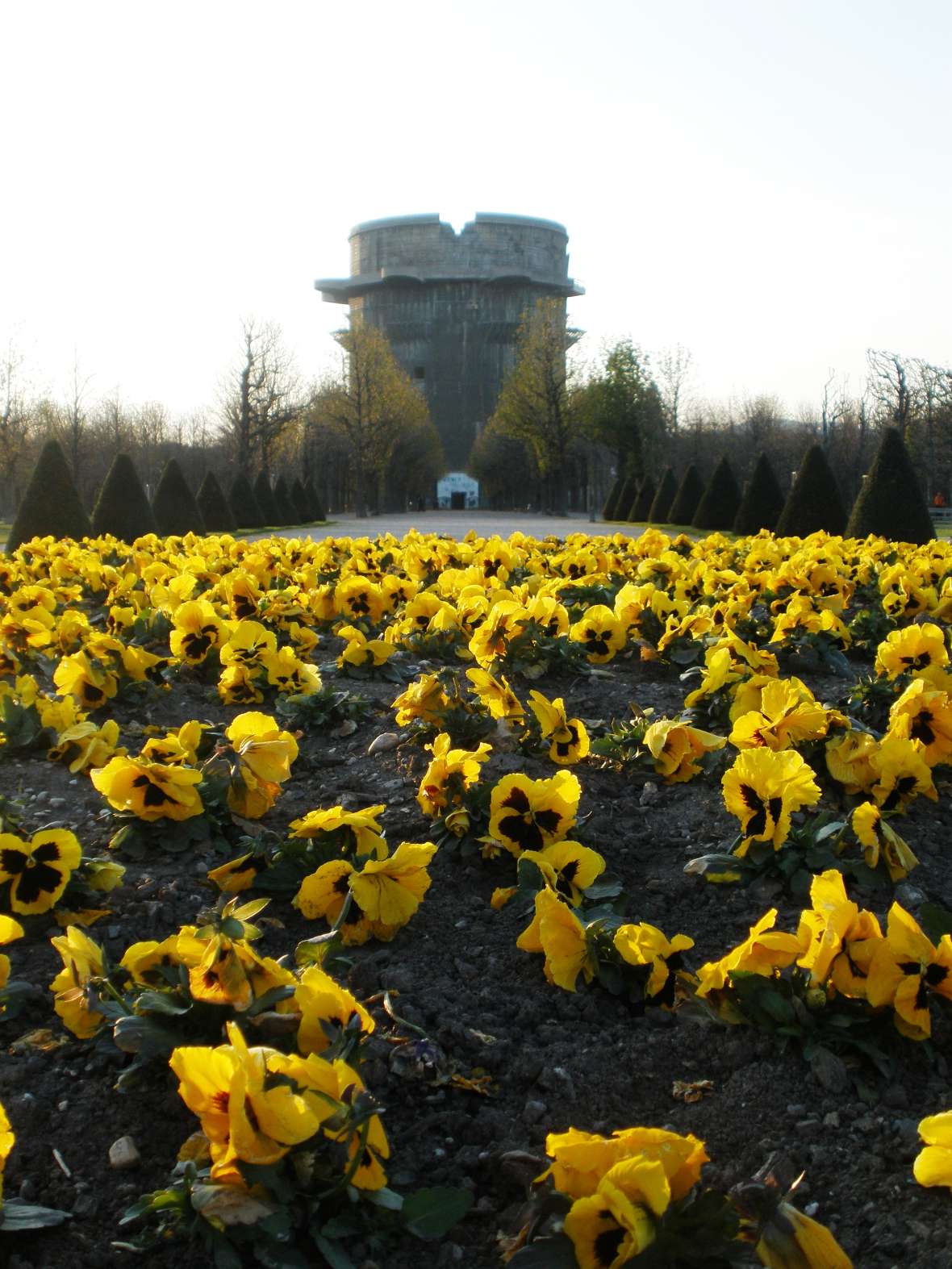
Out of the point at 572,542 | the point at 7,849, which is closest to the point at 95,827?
the point at 7,849

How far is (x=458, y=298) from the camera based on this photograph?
10681 centimetres

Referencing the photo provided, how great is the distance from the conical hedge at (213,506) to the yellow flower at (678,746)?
1228 inches

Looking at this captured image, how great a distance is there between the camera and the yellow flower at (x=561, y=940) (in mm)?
2312

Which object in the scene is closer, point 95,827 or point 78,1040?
point 78,1040

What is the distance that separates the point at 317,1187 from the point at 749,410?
6936cm

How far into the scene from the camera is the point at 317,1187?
5.44 feet

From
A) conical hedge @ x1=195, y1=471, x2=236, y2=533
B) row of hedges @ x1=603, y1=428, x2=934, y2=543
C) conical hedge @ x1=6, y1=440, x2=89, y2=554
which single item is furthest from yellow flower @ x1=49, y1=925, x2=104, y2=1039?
conical hedge @ x1=195, y1=471, x2=236, y2=533

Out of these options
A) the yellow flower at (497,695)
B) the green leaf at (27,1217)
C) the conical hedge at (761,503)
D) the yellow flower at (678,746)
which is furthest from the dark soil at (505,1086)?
the conical hedge at (761,503)

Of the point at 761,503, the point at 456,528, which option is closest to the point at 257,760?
the point at 761,503

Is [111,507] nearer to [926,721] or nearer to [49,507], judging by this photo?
[49,507]

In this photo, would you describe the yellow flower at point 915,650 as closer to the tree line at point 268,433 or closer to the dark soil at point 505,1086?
the dark soil at point 505,1086

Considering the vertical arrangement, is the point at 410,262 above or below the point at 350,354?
above

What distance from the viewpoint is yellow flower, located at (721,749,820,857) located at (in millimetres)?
2621

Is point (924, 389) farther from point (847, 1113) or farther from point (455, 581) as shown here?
point (847, 1113)
